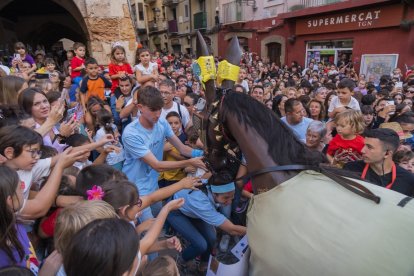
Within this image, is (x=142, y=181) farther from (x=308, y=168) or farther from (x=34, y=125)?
(x=308, y=168)

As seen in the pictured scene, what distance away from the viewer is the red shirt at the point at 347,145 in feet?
10.8

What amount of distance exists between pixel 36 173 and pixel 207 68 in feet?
5.00

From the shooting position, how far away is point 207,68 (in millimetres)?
2395

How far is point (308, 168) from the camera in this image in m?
1.83

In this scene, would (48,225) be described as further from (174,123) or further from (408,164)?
(408,164)

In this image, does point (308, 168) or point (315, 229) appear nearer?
point (315, 229)

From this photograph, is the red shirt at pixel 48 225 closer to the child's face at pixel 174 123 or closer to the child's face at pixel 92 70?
the child's face at pixel 174 123

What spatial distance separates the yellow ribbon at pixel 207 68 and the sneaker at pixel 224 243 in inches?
77.8

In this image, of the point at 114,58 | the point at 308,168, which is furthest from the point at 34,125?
the point at 114,58

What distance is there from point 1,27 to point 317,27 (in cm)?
1410

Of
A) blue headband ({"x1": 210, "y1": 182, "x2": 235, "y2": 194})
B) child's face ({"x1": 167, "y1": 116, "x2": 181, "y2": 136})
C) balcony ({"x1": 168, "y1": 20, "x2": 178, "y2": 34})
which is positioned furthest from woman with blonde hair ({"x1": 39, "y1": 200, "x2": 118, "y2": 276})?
balcony ({"x1": 168, "y1": 20, "x2": 178, "y2": 34})

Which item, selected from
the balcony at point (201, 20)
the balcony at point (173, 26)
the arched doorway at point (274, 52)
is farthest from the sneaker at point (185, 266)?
the balcony at point (173, 26)

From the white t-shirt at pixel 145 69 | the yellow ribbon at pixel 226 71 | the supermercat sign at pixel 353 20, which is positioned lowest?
the white t-shirt at pixel 145 69

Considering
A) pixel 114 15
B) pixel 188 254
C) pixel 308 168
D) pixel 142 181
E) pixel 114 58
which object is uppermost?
pixel 114 15
